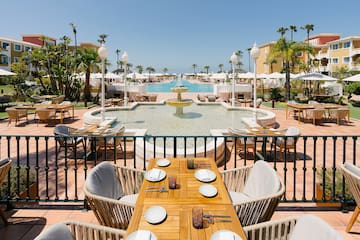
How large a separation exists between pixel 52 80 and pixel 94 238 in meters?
25.9

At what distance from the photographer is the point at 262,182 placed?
349 centimetres

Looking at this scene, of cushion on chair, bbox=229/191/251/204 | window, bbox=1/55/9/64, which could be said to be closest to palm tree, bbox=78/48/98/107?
cushion on chair, bbox=229/191/251/204

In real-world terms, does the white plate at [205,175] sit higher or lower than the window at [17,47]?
lower

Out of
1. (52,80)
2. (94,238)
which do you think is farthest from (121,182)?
(52,80)

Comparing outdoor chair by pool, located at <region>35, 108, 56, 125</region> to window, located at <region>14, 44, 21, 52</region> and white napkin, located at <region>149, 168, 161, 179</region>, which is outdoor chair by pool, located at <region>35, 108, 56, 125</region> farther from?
window, located at <region>14, 44, 21, 52</region>

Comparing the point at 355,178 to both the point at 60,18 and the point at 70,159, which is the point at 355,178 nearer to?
the point at 70,159

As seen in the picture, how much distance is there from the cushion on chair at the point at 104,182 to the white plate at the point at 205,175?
3.76ft

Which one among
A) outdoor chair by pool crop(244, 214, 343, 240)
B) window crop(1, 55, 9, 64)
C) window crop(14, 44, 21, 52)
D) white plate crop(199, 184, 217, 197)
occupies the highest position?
window crop(14, 44, 21, 52)

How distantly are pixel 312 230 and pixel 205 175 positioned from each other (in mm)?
1455

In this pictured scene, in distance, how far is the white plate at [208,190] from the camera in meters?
2.87

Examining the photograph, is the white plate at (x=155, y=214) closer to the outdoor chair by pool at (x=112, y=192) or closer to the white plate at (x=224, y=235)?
the outdoor chair by pool at (x=112, y=192)

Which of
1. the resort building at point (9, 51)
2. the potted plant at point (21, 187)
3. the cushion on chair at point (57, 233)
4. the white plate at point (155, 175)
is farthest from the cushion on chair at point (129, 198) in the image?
the resort building at point (9, 51)

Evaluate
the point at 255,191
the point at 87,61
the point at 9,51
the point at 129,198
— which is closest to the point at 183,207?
the point at 129,198

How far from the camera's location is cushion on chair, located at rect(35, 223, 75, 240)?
1967 mm
